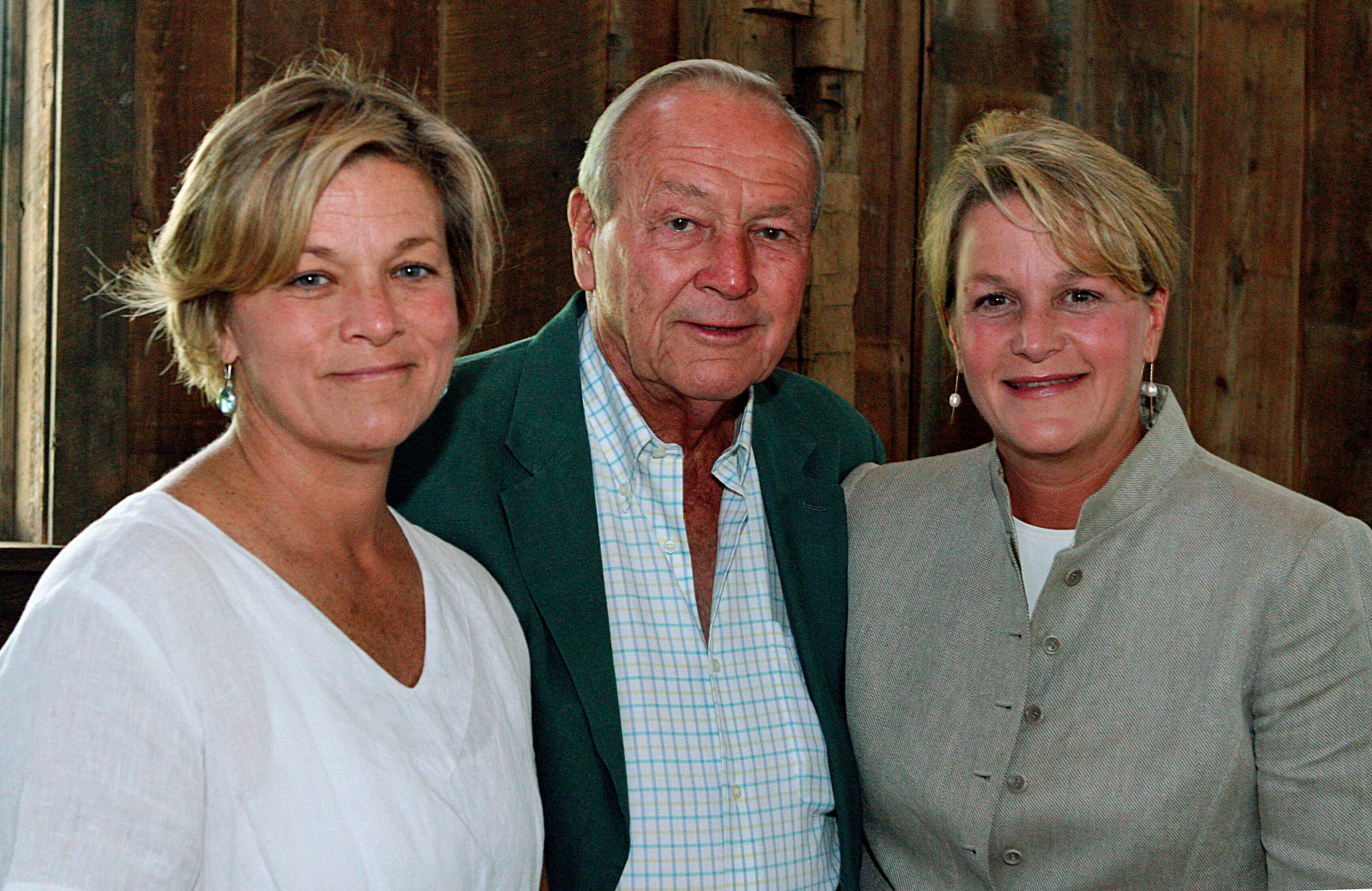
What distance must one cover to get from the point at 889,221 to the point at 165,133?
169 cm

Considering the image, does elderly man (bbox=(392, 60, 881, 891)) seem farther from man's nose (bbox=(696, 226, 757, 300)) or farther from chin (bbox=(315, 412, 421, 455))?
chin (bbox=(315, 412, 421, 455))

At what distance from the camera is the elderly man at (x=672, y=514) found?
185 centimetres

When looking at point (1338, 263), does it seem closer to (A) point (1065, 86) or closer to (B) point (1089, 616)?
(A) point (1065, 86)

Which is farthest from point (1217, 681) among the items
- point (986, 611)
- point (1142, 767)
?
point (986, 611)

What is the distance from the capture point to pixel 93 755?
1214 mm

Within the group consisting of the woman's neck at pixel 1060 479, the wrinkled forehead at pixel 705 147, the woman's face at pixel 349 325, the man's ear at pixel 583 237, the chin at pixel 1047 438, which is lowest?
the woman's neck at pixel 1060 479

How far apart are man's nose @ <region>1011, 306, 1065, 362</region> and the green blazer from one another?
47 centimetres

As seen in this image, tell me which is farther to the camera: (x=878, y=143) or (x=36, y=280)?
(x=878, y=143)

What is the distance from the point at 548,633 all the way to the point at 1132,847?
0.82 metres

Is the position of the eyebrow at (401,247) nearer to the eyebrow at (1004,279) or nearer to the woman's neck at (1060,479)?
the eyebrow at (1004,279)

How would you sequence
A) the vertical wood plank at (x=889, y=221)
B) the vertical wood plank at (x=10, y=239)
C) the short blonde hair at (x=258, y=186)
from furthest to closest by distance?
the vertical wood plank at (x=889, y=221) → the vertical wood plank at (x=10, y=239) → the short blonde hair at (x=258, y=186)

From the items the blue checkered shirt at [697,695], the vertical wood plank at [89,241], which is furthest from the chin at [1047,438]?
the vertical wood plank at [89,241]

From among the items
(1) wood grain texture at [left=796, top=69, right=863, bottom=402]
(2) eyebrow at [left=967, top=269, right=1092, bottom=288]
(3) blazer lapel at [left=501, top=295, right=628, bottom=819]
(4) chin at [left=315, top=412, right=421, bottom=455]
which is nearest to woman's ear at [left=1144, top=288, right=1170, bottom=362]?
(2) eyebrow at [left=967, top=269, right=1092, bottom=288]

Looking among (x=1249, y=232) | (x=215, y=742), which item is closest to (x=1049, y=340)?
(x=215, y=742)
